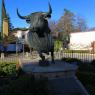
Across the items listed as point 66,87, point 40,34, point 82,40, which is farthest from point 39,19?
point 82,40

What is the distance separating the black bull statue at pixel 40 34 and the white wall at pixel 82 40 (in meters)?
51.3

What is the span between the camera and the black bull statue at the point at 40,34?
10477mm

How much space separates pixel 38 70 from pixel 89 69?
5469mm

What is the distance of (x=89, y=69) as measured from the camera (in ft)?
46.7

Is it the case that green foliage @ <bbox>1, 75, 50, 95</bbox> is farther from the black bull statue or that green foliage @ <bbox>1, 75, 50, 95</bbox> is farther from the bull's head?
the bull's head

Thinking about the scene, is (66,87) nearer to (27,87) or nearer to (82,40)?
(27,87)

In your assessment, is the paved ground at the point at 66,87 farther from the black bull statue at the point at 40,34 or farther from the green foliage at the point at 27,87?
the black bull statue at the point at 40,34

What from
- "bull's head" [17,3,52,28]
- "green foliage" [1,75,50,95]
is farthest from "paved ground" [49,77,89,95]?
"bull's head" [17,3,52,28]

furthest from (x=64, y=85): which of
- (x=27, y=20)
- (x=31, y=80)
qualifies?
(x=27, y=20)

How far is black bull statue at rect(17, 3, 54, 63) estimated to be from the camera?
34.4ft

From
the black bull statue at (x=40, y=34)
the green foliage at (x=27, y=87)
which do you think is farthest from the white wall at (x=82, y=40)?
the green foliage at (x=27, y=87)

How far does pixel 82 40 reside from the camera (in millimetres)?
64938

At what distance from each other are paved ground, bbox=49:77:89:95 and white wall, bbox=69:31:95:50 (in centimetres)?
5255

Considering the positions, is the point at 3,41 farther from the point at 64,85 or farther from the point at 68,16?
the point at 68,16
